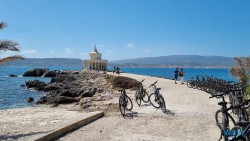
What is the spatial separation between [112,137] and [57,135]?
150cm

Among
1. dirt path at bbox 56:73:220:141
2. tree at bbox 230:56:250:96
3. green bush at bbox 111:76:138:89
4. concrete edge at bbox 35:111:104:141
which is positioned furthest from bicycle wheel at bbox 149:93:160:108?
green bush at bbox 111:76:138:89

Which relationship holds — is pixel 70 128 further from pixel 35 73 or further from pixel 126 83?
pixel 35 73

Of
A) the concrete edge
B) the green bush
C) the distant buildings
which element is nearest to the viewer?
the concrete edge

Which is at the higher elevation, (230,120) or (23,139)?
(230,120)

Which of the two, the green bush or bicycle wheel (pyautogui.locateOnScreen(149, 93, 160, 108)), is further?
the green bush

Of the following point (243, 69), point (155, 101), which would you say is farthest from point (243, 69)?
point (155, 101)

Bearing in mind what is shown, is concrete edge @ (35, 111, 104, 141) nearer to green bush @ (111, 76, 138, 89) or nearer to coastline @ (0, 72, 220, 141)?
coastline @ (0, 72, 220, 141)

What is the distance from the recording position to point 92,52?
240 feet

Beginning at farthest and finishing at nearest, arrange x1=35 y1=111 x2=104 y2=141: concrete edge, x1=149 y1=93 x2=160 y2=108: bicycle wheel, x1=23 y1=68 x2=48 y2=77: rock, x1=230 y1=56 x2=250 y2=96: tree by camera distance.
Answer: x1=23 y1=68 x2=48 y2=77: rock, x1=230 y1=56 x2=250 y2=96: tree, x1=149 y1=93 x2=160 y2=108: bicycle wheel, x1=35 y1=111 x2=104 y2=141: concrete edge

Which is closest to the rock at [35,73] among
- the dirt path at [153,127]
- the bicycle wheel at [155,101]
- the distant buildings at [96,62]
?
the distant buildings at [96,62]

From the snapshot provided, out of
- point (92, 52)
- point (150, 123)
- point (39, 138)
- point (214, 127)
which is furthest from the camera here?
point (92, 52)

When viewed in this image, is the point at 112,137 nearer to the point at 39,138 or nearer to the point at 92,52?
the point at 39,138

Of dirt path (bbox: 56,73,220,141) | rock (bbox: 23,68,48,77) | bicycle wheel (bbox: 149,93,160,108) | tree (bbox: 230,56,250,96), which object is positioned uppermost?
tree (bbox: 230,56,250,96)

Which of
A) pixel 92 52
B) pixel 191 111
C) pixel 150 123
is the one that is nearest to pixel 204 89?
pixel 191 111
